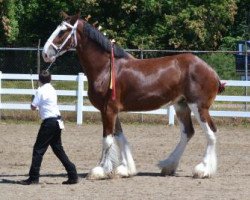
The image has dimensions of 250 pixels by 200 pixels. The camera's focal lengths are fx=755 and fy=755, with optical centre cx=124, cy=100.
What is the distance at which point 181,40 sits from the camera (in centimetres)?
3272

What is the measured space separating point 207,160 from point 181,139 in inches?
26.8

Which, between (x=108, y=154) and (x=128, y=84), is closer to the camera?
(x=108, y=154)

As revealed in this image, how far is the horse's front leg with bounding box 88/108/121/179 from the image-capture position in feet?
36.4

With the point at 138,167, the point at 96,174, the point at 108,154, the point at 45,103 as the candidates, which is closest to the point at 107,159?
the point at 108,154

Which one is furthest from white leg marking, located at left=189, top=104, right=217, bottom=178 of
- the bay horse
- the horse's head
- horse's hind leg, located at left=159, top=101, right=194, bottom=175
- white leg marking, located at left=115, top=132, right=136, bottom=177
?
the horse's head

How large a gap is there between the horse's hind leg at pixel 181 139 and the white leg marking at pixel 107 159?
0.85 metres

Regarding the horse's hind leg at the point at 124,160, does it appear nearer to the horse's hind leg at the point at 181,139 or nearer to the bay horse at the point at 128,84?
the bay horse at the point at 128,84

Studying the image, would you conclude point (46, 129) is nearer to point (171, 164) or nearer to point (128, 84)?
point (128, 84)

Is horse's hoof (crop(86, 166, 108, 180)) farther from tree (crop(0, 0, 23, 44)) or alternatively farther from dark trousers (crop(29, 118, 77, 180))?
tree (crop(0, 0, 23, 44))

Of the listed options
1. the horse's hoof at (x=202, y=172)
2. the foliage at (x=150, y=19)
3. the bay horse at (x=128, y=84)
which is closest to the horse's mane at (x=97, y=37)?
the bay horse at (x=128, y=84)

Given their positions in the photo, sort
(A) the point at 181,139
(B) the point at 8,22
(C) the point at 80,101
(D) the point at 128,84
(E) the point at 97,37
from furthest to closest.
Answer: (B) the point at 8,22 → (C) the point at 80,101 → (A) the point at 181,139 → (E) the point at 97,37 → (D) the point at 128,84

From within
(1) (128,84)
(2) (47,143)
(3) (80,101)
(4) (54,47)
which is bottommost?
(3) (80,101)

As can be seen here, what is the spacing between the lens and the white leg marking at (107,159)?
11102 mm

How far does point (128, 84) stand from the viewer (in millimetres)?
11492
